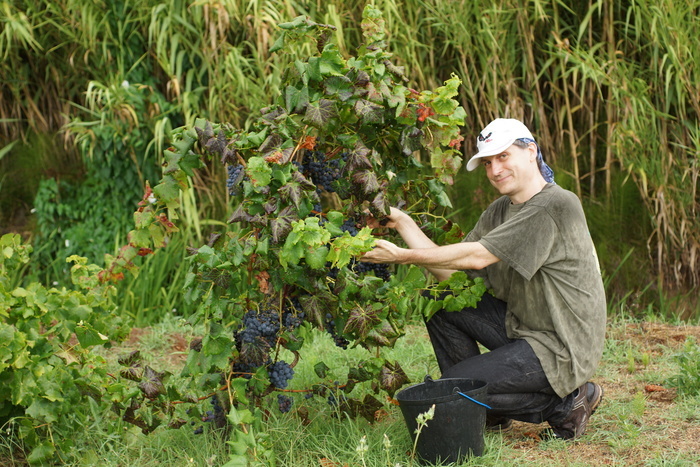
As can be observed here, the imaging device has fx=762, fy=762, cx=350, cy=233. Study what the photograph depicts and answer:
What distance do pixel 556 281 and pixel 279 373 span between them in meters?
1.04

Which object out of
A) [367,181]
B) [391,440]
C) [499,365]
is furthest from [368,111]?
[391,440]

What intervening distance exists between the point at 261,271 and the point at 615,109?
315 centimetres

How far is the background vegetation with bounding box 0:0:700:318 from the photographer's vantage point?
4.59 metres

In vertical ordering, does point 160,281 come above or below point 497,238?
below

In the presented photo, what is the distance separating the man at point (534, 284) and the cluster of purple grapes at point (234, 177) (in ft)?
1.70

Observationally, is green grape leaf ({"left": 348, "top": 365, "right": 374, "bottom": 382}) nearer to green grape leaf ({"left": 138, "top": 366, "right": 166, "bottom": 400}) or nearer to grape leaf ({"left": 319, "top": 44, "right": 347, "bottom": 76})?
green grape leaf ({"left": 138, "top": 366, "right": 166, "bottom": 400})

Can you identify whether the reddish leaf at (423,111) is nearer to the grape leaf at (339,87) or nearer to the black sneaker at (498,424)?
the grape leaf at (339,87)

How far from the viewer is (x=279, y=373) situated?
2625mm

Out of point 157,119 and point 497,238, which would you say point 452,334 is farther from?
point 157,119

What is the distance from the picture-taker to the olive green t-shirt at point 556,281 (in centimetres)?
267

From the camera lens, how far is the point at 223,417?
272cm

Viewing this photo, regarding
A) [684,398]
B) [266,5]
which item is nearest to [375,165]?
[684,398]

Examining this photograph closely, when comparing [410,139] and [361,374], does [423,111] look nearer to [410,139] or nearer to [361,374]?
[410,139]

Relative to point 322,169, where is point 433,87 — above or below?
below
